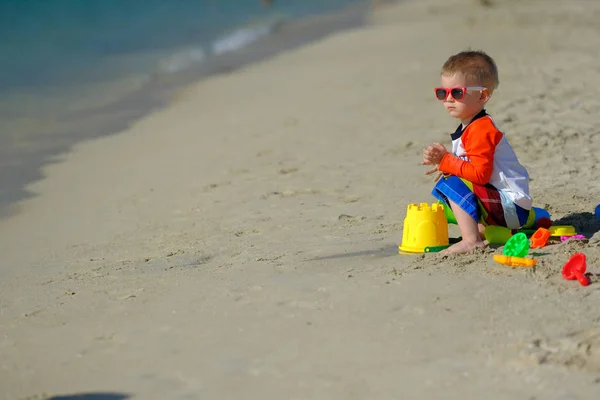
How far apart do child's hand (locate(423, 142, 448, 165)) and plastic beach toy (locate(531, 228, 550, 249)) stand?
0.58m

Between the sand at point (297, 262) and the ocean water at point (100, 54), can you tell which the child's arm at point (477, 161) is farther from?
the ocean water at point (100, 54)

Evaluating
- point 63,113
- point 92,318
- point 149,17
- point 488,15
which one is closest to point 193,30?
point 149,17

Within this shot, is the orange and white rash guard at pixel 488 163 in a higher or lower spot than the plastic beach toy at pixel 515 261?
higher

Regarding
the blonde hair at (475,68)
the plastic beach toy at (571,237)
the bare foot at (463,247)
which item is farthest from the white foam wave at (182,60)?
the plastic beach toy at (571,237)

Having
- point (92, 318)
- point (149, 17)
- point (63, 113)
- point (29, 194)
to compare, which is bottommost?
point (92, 318)

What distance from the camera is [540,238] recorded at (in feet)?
14.8

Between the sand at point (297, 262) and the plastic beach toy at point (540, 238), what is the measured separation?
0.07m

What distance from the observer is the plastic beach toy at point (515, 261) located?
423 cm

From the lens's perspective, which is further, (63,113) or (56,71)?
(56,71)

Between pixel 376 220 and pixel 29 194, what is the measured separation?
316 cm

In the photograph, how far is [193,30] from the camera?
1823 cm

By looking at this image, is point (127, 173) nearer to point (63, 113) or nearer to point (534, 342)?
point (63, 113)

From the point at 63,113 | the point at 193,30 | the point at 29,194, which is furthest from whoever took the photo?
the point at 193,30

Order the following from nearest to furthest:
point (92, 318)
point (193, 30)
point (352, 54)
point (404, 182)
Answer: point (92, 318) < point (404, 182) < point (352, 54) < point (193, 30)
